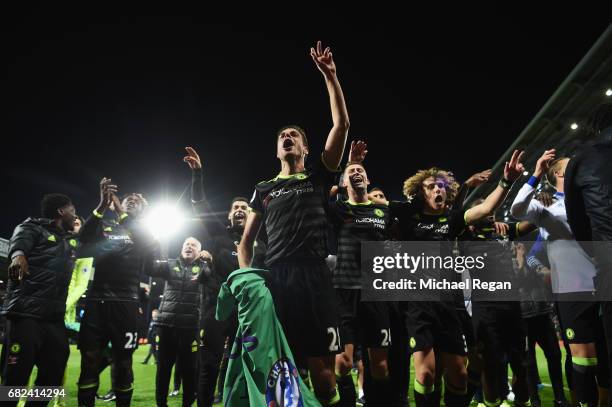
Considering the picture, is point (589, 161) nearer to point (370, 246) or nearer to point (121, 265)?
point (370, 246)

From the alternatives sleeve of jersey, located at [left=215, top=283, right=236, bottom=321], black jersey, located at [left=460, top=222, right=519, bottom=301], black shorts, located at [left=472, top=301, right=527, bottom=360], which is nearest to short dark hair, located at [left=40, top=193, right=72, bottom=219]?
sleeve of jersey, located at [left=215, top=283, right=236, bottom=321]

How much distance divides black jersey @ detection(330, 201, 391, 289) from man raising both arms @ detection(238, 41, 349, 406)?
5.33 ft

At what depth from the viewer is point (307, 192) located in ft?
11.8

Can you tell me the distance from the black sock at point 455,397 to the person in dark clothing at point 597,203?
1924 mm

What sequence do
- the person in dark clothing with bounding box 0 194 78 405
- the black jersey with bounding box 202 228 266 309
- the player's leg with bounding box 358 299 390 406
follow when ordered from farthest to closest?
the black jersey with bounding box 202 228 266 309, the player's leg with bounding box 358 299 390 406, the person in dark clothing with bounding box 0 194 78 405

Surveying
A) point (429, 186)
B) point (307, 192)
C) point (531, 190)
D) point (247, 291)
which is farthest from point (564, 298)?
point (247, 291)

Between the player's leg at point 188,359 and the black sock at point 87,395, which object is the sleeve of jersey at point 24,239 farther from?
the player's leg at point 188,359

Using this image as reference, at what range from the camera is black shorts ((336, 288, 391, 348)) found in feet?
16.1

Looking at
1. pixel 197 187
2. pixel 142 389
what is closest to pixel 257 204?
pixel 197 187

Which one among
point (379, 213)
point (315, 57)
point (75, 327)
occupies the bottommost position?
point (75, 327)

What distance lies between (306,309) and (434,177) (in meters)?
2.64

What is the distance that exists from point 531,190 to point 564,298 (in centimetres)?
121

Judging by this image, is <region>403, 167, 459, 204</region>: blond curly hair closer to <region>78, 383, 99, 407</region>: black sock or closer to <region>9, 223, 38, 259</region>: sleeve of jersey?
<region>78, 383, 99, 407</region>: black sock

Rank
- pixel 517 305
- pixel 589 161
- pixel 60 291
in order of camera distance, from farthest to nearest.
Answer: pixel 517 305, pixel 60 291, pixel 589 161
